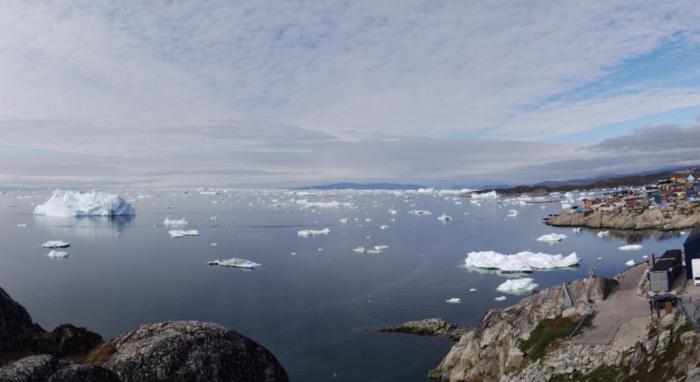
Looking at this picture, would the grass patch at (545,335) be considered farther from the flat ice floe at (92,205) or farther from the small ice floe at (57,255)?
the flat ice floe at (92,205)

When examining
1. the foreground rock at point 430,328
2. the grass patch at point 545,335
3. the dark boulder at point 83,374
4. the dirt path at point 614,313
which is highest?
the dark boulder at point 83,374

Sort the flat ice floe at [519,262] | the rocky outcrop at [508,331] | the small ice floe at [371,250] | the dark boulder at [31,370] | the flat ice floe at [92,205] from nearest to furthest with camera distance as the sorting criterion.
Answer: the dark boulder at [31,370], the rocky outcrop at [508,331], the flat ice floe at [519,262], the small ice floe at [371,250], the flat ice floe at [92,205]

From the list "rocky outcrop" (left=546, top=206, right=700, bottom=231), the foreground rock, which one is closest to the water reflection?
the foreground rock

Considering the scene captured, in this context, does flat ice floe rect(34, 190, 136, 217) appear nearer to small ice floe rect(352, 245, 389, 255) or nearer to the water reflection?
the water reflection

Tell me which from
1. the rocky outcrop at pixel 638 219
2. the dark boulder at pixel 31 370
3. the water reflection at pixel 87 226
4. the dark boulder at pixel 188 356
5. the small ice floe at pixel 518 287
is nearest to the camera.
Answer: the dark boulder at pixel 31 370

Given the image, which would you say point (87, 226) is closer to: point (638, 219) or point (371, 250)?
point (371, 250)

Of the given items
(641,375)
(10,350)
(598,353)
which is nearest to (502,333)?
(598,353)

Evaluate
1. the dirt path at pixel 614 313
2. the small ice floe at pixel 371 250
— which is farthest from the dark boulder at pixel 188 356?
the small ice floe at pixel 371 250
